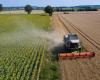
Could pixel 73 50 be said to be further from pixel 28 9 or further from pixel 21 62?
pixel 28 9

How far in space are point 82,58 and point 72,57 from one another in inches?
34.8

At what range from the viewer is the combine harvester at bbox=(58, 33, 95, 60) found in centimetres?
2644

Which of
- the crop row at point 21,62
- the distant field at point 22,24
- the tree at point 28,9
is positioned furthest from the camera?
the tree at point 28,9

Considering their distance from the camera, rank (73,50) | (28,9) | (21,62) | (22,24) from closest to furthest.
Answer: (21,62) → (73,50) → (22,24) → (28,9)

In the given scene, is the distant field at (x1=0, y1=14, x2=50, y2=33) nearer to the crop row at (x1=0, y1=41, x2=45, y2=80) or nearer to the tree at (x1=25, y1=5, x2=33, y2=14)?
the crop row at (x1=0, y1=41, x2=45, y2=80)

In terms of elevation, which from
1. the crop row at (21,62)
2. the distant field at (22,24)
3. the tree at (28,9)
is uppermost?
the crop row at (21,62)

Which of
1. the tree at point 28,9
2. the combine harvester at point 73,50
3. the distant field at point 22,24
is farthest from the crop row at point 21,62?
the tree at point 28,9

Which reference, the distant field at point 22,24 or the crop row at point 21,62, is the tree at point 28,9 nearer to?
the distant field at point 22,24

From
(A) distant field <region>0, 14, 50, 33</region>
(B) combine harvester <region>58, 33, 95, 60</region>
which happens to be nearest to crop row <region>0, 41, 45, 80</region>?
(B) combine harvester <region>58, 33, 95, 60</region>

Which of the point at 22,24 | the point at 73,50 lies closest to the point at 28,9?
the point at 22,24

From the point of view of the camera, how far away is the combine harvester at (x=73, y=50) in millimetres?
26438

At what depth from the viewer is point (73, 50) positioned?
93.4 feet

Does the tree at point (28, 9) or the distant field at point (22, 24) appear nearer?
the distant field at point (22, 24)

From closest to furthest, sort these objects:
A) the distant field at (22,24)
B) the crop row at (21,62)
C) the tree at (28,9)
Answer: the crop row at (21,62), the distant field at (22,24), the tree at (28,9)
